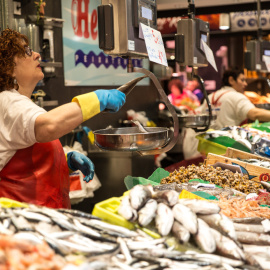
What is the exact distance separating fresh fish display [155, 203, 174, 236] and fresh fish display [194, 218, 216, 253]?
A: 10 centimetres

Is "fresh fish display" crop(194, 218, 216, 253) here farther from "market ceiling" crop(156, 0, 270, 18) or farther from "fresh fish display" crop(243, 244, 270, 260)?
"market ceiling" crop(156, 0, 270, 18)

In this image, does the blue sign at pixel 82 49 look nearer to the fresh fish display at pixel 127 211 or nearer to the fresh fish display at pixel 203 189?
the fresh fish display at pixel 203 189

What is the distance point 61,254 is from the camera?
1291 millimetres

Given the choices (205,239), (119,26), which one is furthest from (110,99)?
(205,239)

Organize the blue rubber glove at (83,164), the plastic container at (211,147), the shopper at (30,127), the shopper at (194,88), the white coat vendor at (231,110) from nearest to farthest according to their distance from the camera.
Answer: the shopper at (30,127) < the blue rubber glove at (83,164) < the plastic container at (211,147) < the white coat vendor at (231,110) < the shopper at (194,88)

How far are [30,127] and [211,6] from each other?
285 inches

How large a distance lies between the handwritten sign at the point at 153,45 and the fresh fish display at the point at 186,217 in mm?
975

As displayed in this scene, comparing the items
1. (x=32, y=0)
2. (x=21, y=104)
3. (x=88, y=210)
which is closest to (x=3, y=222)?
(x=21, y=104)

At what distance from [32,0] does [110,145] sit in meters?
2.90

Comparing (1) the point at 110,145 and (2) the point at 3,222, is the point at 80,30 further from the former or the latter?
(2) the point at 3,222

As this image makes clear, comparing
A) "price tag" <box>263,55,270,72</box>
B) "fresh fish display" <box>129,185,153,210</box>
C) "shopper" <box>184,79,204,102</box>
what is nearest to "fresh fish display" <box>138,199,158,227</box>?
"fresh fish display" <box>129,185,153,210</box>

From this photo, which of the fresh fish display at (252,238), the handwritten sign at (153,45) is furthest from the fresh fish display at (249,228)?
the handwritten sign at (153,45)

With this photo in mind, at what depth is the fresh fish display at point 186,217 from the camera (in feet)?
5.04

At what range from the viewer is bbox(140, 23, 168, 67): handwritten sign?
2362 mm
